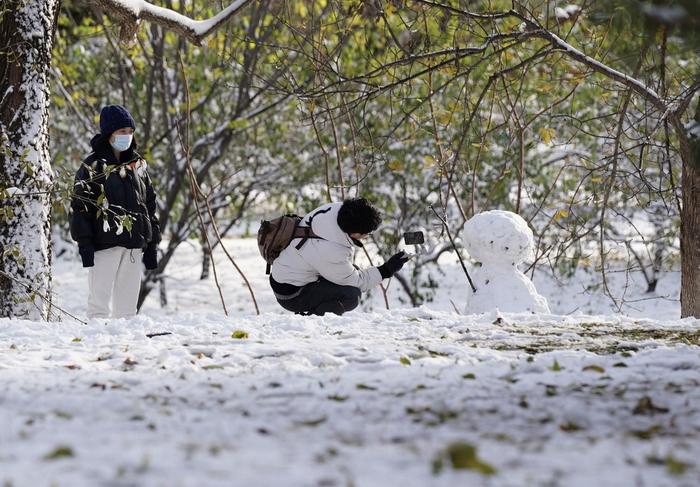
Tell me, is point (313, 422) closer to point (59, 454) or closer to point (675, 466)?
point (59, 454)

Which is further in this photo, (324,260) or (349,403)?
(324,260)

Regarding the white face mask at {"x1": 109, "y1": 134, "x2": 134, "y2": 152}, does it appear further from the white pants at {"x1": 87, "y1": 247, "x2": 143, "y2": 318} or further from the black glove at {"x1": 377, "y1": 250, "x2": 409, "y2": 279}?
the black glove at {"x1": 377, "y1": 250, "x2": 409, "y2": 279}

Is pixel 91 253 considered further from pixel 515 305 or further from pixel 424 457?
pixel 424 457

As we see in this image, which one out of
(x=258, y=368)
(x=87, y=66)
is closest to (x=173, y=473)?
(x=258, y=368)

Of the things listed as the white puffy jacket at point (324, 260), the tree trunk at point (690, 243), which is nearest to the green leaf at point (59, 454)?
the white puffy jacket at point (324, 260)

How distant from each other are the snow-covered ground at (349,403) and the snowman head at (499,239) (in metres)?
1.05

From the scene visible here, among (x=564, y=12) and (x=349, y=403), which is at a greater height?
(x=564, y=12)

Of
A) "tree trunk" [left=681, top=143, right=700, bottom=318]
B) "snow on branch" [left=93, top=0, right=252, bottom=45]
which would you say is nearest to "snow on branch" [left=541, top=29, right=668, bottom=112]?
"tree trunk" [left=681, top=143, right=700, bottom=318]

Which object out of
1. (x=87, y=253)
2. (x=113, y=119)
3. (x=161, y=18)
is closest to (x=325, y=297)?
(x=87, y=253)

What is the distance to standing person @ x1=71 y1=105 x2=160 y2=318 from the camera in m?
5.60

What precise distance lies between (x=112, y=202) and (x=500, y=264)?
2611 mm

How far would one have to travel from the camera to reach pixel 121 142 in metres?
5.77

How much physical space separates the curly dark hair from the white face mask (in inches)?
59.9

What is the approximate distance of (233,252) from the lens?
15398mm
